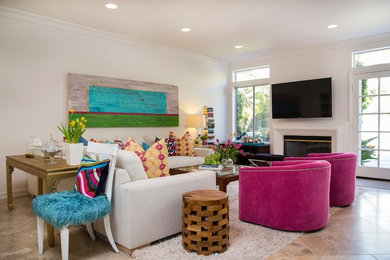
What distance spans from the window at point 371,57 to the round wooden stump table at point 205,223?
185 inches

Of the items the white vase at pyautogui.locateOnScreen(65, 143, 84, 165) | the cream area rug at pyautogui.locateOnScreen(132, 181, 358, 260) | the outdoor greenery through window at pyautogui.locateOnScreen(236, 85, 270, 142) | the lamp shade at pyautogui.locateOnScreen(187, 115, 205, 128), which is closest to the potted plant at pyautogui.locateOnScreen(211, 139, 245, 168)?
the cream area rug at pyautogui.locateOnScreen(132, 181, 358, 260)

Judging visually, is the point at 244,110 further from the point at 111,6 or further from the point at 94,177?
the point at 94,177

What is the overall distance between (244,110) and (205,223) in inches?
216

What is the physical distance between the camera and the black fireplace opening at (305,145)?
Answer: 6.04 metres

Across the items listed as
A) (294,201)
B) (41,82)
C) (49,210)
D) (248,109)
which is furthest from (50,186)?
(248,109)

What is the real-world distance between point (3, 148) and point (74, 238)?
7.23 feet

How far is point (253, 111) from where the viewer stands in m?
7.36

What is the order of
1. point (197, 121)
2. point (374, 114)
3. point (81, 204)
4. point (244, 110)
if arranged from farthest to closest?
1. point (244, 110)
2. point (197, 121)
3. point (374, 114)
4. point (81, 204)

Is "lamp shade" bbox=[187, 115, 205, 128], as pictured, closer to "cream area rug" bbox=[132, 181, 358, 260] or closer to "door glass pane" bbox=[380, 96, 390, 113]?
"door glass pane" bbox=[380, 96, 390, 113]

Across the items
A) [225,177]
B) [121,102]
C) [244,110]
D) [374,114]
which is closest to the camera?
[225,177]

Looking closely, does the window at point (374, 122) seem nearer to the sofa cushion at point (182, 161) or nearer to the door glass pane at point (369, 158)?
the door glass pane at point (369, 158)

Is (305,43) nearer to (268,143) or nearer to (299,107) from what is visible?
(299,107)

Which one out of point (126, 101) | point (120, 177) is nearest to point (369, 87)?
point (126, 101)

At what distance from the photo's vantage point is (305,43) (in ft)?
19.6
